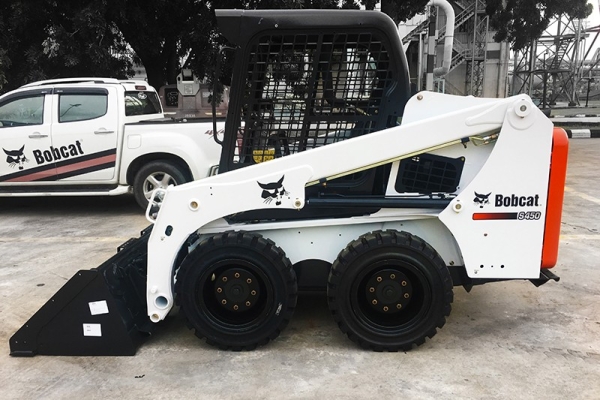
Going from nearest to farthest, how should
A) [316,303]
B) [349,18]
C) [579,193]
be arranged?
[349,18] → [316,303] → [579,193]

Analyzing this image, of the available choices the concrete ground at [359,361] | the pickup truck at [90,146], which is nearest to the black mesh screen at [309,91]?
the concrete ground at [359,361]

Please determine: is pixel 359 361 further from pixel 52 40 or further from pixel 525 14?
pixel 525 14

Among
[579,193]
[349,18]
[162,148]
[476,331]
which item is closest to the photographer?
[349,18]

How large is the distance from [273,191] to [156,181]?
418 cm

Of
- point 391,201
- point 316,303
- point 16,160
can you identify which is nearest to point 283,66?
point 391,201

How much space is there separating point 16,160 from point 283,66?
17.4 ft

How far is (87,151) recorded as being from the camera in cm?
689

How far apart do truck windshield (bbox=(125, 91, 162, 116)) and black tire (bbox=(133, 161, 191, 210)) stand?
0.94 m

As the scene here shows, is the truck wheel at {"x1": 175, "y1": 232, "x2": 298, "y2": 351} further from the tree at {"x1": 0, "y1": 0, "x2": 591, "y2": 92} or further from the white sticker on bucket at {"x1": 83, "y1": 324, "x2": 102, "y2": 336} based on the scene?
the tree at {"x1": 0, "y1": 0, "x2": 591, "y2": 92}

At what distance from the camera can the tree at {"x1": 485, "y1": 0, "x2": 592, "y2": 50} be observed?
1480 centimetres

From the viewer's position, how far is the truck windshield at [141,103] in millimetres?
7328

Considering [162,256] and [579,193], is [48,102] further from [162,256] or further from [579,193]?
[579,193]

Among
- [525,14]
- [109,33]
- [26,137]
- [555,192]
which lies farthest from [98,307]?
[525,14]

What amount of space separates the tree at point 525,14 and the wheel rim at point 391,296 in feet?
42.9
